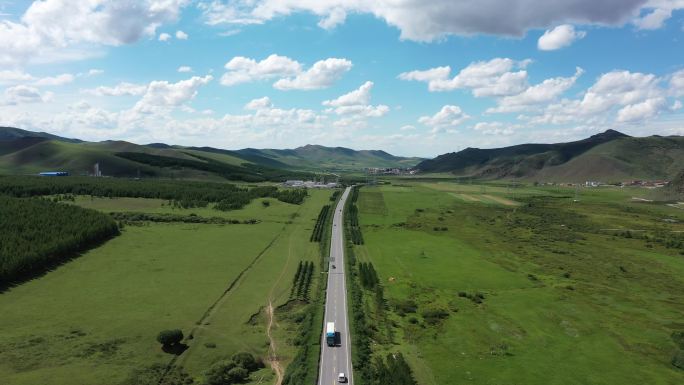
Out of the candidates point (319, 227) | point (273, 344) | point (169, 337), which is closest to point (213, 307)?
point (169, 337)

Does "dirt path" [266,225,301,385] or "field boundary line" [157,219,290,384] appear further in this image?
"field boundary line" [157,219,290,384]

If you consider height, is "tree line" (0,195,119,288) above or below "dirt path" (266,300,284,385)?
above

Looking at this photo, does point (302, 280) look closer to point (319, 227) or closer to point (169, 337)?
point (169, 337)

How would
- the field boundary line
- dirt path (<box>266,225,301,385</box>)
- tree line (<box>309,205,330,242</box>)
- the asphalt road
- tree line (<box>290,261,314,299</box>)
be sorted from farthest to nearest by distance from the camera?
tree line (<box>309,205,330,242</box>) < tree line (<box>290,261,314,299</box>) < the field boundary line < dirt path (<box>266,225,301,385</box>) < the asphalt road

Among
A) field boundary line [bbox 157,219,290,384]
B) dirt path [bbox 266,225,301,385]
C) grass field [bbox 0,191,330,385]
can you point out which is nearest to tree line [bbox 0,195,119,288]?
grass field [bbox 0,191,330,385]

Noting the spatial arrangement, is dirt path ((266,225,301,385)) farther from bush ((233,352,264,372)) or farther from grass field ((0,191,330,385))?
bush ((233,352,264,372))

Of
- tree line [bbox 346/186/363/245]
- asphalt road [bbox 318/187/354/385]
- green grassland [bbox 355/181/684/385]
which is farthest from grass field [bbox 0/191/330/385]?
green grassland [bbox 355/181/684/385]

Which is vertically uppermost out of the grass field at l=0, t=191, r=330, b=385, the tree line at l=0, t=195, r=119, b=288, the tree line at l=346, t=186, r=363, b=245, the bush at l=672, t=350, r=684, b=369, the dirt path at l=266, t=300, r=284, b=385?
the tree line at l=0, t=195, r=119, b=288

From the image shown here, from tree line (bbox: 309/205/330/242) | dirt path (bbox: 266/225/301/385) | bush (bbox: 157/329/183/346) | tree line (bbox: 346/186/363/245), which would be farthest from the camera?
tree line (bbox: 346/186/363/245)
